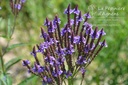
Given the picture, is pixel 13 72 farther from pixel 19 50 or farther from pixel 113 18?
pixel 113 18

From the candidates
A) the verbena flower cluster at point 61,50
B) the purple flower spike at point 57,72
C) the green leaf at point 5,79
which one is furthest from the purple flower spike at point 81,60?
the green leaf at point 5,79

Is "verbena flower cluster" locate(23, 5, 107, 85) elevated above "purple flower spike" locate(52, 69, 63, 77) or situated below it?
above

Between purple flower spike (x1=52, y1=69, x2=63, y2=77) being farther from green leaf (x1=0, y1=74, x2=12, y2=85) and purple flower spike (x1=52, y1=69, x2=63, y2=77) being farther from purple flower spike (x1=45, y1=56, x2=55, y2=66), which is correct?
green leaf (x1=0, y1=74, x2=12, y2=85)

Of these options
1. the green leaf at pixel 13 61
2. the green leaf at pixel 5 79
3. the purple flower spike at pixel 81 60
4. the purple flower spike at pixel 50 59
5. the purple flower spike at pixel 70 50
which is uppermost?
the purple flower spike at pixel 70 50

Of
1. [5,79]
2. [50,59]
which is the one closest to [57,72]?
[50,59]

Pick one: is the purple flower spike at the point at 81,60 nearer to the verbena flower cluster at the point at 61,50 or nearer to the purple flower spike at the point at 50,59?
the verbena flower cluster at the point at 61,50

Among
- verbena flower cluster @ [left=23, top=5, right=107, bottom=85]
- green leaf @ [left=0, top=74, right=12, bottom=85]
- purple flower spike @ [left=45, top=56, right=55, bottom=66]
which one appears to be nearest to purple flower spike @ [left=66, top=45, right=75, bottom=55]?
verbena flower cluster @ [left=23, top=5, right=107, bottom=85]

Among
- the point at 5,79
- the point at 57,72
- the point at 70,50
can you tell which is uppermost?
the point at 70,50

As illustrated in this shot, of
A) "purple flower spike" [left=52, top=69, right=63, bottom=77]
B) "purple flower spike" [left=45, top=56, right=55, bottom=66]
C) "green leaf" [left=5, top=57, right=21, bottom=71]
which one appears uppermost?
"purple flower spike" [left=45, top=56, right=55, bottom=66]

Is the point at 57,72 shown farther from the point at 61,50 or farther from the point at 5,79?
the point at 5,79

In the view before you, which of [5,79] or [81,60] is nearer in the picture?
[81,60]

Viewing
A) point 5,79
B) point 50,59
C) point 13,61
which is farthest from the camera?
point 13,61
